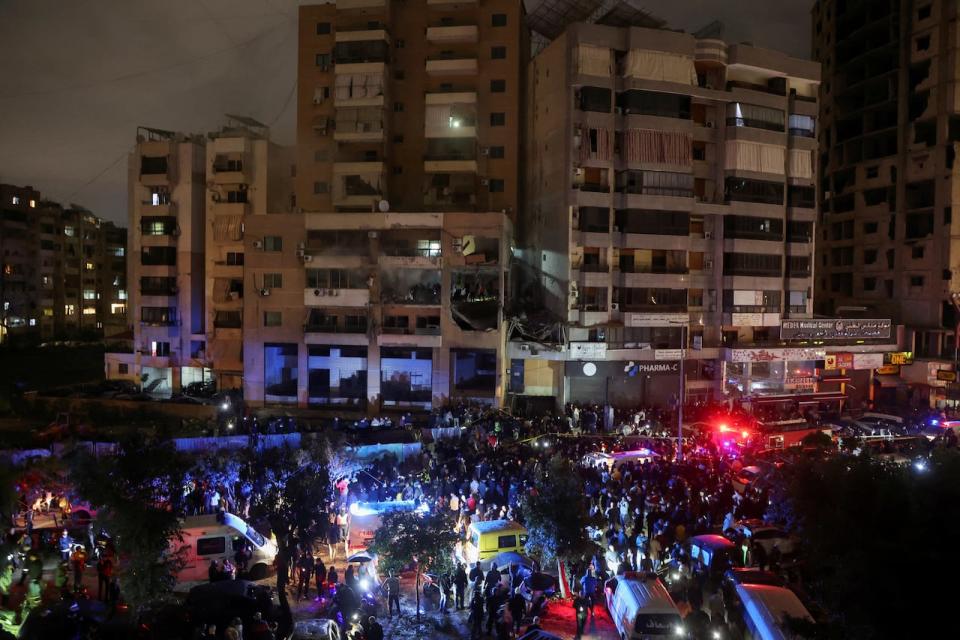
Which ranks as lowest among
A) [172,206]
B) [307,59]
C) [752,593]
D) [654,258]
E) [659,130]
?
[752,593]

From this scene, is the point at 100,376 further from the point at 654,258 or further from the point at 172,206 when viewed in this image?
the point at 654,258

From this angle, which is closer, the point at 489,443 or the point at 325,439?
the point at 325,439

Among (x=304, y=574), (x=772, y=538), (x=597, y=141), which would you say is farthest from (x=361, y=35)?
(x=772, y=538)

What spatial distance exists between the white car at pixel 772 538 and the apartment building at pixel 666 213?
711 inches

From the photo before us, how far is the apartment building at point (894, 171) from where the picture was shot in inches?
1574

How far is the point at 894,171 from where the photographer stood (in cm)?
4338

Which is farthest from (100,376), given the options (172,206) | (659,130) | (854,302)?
(854,302)

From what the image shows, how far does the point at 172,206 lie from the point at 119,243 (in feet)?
162

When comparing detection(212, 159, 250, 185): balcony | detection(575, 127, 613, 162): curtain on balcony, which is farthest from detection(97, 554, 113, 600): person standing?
detection(212, 159, 250, 185): balcony

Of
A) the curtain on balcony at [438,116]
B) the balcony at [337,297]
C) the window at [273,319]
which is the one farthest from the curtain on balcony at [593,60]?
the window at [273,319]

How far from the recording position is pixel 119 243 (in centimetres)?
8294

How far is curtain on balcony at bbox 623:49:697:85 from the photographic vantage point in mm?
33969

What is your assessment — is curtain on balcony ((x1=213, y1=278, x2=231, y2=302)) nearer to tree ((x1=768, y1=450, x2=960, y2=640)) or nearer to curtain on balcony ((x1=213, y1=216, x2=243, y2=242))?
curtain on balcony ((x1=213, y1=216, x2=243, y2=242))

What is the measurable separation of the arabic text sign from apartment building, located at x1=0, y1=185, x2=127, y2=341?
229ft
